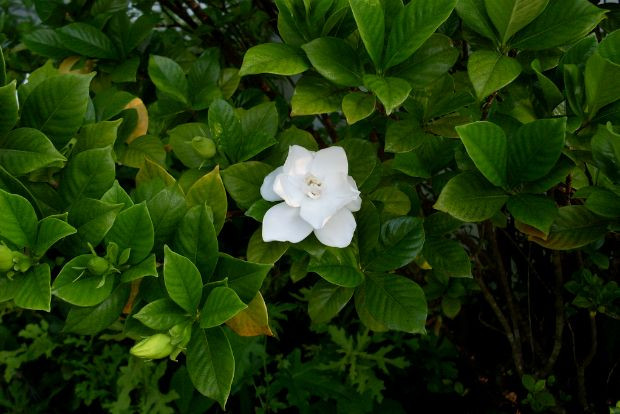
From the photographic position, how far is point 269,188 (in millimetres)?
770

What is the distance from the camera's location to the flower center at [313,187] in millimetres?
733

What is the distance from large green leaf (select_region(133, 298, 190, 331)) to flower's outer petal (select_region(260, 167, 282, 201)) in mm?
180

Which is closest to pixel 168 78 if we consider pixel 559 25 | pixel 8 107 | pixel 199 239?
pixel 8 107

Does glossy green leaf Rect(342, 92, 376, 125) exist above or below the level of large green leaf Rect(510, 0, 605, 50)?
above

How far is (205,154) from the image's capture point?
2.76 ft

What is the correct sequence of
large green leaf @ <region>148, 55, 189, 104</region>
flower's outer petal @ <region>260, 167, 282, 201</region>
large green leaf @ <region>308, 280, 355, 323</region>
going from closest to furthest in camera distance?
1. flower's outer petal @ <region>260, 167, 282, 201</region>
2. large green leaf @ <region>308, 280, 355, 323</region>
3. large green leaf @ <region>148, 55, 189, 104</region>

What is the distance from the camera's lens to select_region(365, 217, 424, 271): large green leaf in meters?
0.83

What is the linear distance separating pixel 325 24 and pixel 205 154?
0.25 m

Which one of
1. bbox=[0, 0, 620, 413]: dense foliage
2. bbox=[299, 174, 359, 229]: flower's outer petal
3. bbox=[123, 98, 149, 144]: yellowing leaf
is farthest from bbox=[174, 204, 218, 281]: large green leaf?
bbox=[123, 98, 149, 144]: yellowing leaf

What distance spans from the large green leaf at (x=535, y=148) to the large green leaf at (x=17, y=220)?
606mm

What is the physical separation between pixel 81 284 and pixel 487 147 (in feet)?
1.74

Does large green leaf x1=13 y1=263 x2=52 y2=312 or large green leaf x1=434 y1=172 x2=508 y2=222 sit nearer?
large green leaf x1=13 y1=263 x2=52 y2=312

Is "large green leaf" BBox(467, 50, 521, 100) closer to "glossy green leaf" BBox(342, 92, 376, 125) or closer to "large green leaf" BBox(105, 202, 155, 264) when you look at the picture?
"glossy green leaf" BBox(342, 92, 376, 125)

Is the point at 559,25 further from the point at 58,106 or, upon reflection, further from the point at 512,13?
the point at 58,106
